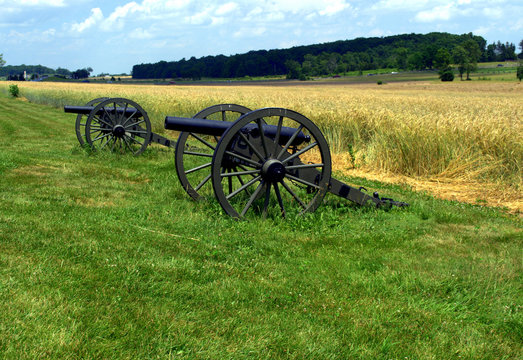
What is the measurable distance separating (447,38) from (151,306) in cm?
18356

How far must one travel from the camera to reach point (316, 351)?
3.32 metres

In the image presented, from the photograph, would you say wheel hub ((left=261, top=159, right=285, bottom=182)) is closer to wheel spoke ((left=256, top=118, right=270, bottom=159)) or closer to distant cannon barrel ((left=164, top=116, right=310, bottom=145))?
wheel spoke ((left=256, top=118, right=270, bottom=159))

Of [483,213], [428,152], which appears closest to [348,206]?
[483,213]

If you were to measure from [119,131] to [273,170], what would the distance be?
6879 millimetres

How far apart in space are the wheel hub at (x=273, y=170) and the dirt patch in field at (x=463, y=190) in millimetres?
4349

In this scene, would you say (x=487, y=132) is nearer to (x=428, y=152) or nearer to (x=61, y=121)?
(x=428, y=152)

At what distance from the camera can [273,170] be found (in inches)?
238

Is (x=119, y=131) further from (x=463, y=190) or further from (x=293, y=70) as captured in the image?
(x=293, y=70)

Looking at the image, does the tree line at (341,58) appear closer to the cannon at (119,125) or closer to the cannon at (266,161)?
the cannon at (119,125)

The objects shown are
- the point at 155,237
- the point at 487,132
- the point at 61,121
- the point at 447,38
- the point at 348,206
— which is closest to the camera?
the point at 155,237

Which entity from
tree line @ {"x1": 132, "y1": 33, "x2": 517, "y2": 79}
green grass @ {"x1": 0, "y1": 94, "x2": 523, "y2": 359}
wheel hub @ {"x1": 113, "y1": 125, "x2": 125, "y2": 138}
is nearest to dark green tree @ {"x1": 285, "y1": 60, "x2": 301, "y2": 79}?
tree line @ {"x1": 132, "y1": 33, "x2": 517, "y2": 79}

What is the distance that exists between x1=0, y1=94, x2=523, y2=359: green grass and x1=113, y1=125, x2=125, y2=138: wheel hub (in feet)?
14.6

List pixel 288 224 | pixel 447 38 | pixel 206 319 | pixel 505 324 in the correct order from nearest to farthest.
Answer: pixel 206 319
pixel 505 324
pixel 288 224
pixel 447 38

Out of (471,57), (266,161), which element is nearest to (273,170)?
(266,161)
